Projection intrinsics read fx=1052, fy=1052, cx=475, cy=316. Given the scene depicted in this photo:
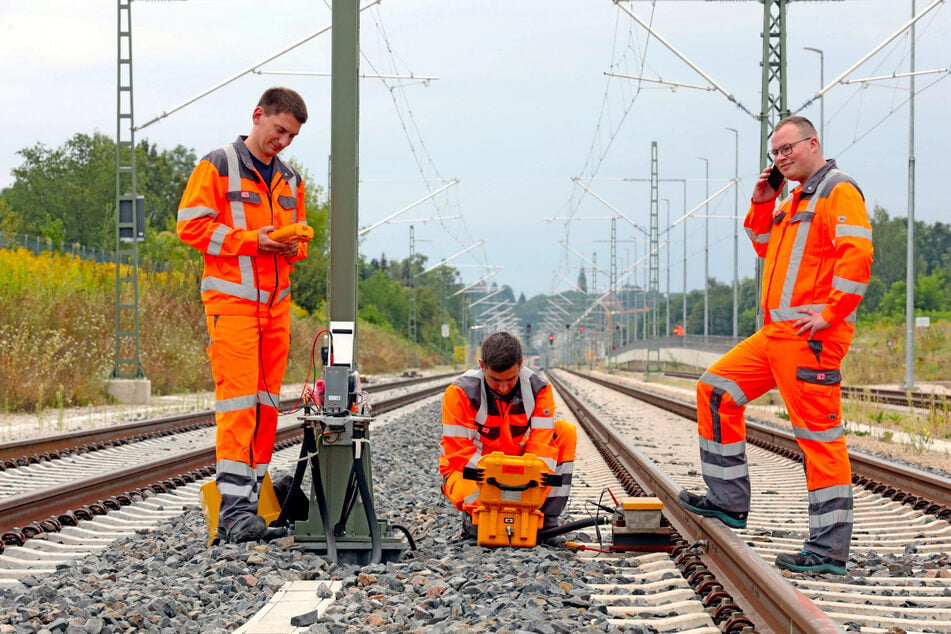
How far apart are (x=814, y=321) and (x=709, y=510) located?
55.3 inches

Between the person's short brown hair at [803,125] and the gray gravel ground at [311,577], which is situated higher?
the person's short brown hair at [803,125]

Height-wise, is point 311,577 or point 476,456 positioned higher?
point 476,456

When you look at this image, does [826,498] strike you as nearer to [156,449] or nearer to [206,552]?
[206,552]

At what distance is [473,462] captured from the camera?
560 centimetres

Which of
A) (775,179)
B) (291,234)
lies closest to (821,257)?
(775,179)

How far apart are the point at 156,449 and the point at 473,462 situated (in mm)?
6461

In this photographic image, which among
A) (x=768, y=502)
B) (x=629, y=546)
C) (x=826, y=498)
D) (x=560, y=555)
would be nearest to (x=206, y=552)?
(x=560, y=555)

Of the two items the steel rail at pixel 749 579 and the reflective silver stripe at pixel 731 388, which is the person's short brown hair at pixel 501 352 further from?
the steel rail at pixel 749 579

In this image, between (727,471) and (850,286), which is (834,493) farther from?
(850,286)

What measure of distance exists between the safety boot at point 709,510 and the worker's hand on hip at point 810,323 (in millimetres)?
1217

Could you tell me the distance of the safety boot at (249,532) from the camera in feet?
17.7

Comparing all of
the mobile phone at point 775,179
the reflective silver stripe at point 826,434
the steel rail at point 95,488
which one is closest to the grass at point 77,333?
the steel rail at point 95,488

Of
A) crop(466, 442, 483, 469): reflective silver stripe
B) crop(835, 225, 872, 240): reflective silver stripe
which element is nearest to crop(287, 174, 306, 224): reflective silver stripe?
crop(466, 442, 483, 469): reflective silver stripe

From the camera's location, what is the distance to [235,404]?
18.1ft
